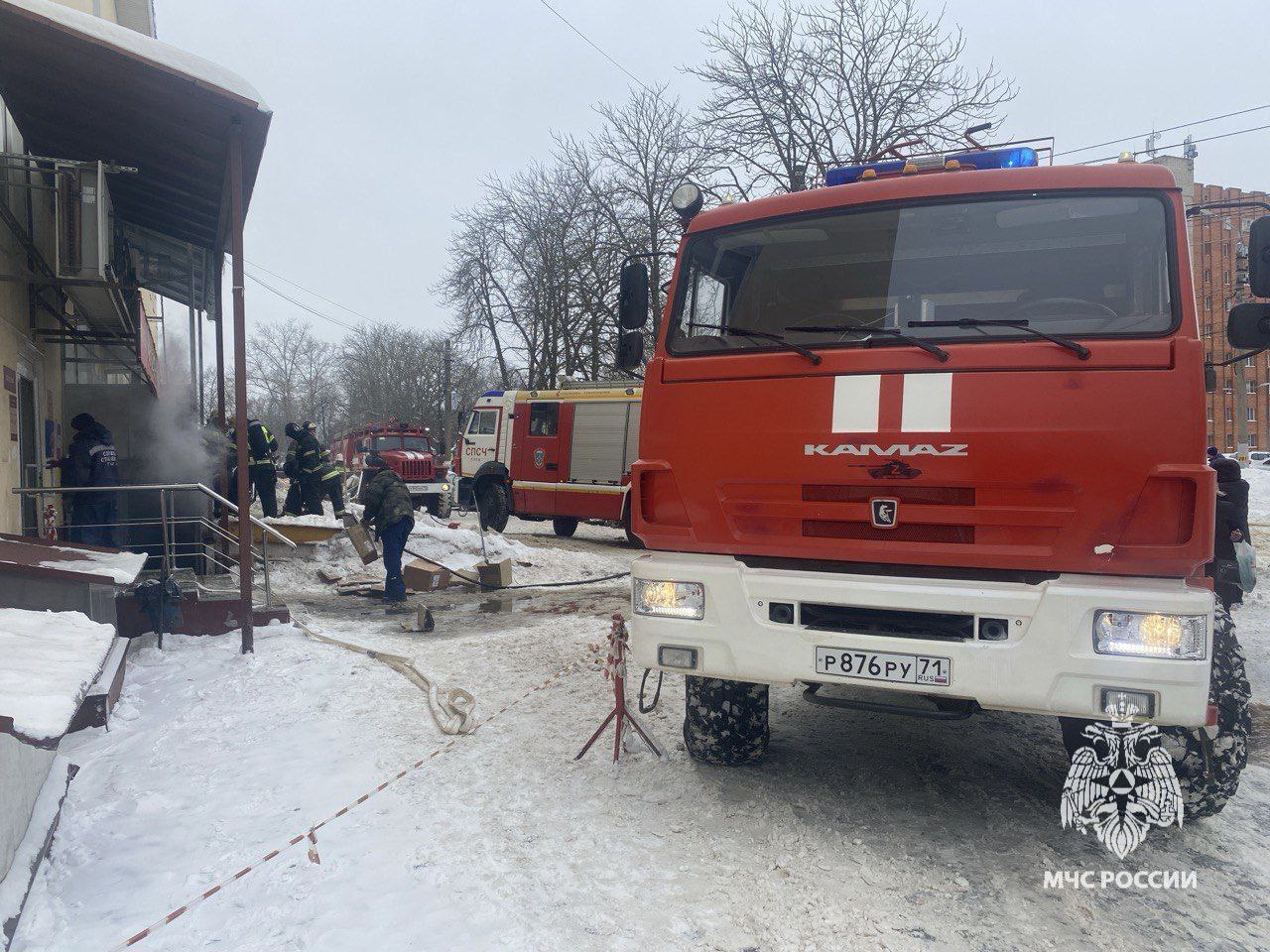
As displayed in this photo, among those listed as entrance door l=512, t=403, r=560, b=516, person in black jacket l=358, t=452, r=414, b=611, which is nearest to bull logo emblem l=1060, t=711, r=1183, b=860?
person in black jacket l=358, t=452, r=414, b=611

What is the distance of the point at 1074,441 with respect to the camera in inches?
121

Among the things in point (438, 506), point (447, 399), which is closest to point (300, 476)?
point (438, 506)

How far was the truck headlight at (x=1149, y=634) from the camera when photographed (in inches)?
115

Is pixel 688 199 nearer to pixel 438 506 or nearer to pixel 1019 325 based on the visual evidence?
pixel 1019 325

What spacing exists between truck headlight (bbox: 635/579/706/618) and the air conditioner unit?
17.5ft

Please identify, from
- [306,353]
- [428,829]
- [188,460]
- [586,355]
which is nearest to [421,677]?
[428,829]

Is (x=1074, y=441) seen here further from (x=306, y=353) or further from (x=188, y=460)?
(x=306, y=353)

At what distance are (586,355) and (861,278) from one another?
27.1 metres

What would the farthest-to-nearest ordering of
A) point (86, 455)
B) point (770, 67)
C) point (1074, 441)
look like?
point (770, 67) → point (86, 455) → point (1074, 441)

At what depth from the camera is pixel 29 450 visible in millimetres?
8406

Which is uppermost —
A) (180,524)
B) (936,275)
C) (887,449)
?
(936,275)

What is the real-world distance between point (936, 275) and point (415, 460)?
19.0 m

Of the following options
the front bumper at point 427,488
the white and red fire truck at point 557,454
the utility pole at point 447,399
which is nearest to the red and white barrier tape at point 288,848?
the white and red fire truck at point 557,454

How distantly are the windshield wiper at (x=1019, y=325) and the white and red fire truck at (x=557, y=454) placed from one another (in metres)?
11.4
